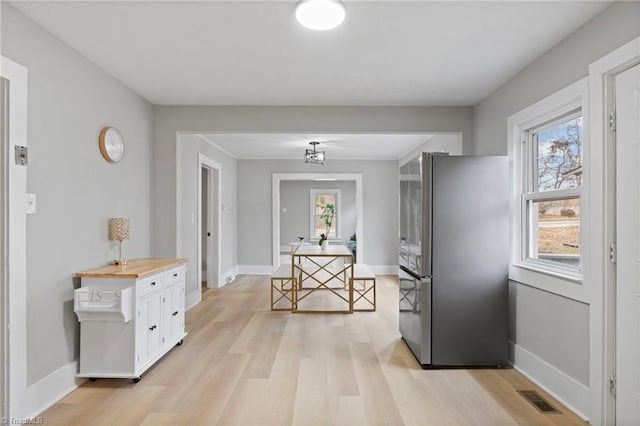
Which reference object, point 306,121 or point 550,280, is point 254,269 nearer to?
point 306,121

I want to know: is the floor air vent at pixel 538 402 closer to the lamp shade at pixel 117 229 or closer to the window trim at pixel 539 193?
the window trim at pixel 539 193

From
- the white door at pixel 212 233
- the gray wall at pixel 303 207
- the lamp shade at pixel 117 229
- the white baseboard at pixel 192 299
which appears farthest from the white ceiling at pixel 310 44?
the gray wall at pixel 303 207

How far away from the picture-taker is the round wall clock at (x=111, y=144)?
3164 millimetres

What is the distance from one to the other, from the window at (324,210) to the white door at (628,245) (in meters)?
9.85

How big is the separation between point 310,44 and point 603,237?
223 centimetres

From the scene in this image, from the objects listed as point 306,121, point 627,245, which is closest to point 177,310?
point 306,121

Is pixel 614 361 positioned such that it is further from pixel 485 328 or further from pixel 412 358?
pixel 412 358

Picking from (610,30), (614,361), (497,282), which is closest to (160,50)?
(610,30)

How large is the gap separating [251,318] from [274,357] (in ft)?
4.38

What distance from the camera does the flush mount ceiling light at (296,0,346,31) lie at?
6.74 feet

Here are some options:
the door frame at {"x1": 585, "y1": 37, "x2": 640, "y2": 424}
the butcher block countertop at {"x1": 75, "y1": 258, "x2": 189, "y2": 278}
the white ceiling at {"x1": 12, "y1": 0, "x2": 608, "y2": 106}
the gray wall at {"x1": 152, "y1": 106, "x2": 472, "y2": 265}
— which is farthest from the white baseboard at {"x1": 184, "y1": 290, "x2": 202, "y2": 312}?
the door frame at {"x1": 585, "y1": 37, "x2": 640, "y2": 424}

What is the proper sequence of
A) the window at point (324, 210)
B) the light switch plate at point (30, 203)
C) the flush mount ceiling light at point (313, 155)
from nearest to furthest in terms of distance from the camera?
the light switch plate at point (30, 203), the flush mount ceiling light at point (313, 155), the window at point (324, 210)

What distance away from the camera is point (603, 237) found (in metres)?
2.20

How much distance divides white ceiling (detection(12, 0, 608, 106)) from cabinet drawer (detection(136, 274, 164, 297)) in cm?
172
